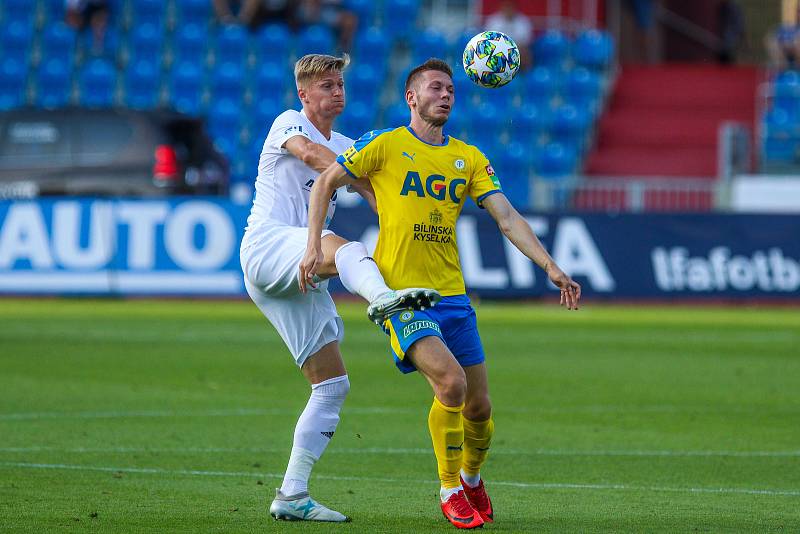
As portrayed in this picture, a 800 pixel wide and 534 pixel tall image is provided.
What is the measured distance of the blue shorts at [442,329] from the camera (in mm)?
7027

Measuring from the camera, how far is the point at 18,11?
1211 inches

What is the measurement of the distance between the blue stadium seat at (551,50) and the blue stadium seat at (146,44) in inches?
292

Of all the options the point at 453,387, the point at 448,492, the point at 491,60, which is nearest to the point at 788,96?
the point at 491,60

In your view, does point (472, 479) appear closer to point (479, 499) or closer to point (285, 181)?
point (479, 499)

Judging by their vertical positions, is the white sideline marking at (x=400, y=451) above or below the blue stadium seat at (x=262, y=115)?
below

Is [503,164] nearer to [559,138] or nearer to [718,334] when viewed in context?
[559,138]

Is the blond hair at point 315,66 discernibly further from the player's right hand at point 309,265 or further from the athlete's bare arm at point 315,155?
the player's right hand at point 309,265

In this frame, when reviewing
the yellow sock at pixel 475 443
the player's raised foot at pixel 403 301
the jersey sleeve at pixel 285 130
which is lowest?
the yellow sock at pixel 475 443

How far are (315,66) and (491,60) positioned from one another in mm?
881

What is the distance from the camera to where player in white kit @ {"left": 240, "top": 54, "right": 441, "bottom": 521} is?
7.35 m

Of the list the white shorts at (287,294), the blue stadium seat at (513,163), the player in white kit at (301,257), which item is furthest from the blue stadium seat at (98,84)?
the white shorts at (287,294)

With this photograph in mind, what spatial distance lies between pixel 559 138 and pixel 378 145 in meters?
21.1

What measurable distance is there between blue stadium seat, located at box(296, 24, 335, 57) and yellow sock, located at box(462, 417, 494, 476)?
22.6m

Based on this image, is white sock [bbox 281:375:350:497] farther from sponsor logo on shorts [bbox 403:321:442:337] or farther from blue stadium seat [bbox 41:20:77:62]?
blue stadium seat [bbox 41:20:77:62]
